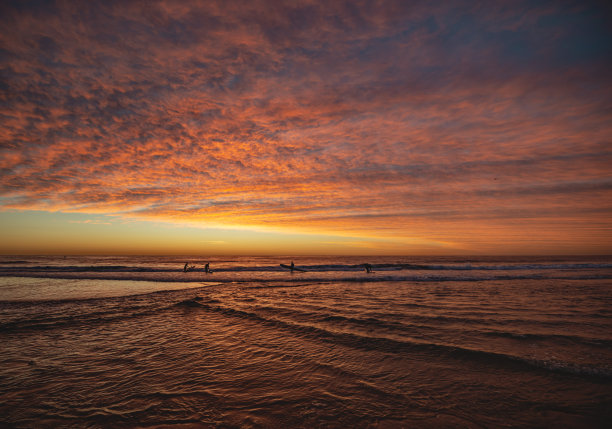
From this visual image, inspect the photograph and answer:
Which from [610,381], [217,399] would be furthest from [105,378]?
[610,381]

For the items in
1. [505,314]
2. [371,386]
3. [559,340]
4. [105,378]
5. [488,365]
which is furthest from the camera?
[505,314]

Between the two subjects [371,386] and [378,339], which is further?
[378,339]

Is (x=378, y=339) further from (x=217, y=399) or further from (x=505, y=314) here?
(x=505, y=314)

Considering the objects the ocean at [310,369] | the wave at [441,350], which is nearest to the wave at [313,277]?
the ocean at [310,369]

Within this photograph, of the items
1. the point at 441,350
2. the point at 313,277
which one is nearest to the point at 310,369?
the point at 441,350

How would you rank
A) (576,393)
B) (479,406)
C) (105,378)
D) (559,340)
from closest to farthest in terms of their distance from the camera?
(479,406), (576,393), (105,378), (559,340)

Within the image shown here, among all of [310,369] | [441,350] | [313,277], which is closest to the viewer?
[310,369]

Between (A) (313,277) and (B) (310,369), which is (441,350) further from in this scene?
(A) (313,277)

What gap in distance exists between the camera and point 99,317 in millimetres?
→ 12016

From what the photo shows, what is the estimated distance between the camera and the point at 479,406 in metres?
4.86

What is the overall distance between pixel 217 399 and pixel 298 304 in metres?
10.0

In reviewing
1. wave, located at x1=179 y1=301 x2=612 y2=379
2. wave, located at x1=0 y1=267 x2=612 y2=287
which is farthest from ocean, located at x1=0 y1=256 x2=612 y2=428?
wave, located at x1=0 y1=267 x2=612 y2=287

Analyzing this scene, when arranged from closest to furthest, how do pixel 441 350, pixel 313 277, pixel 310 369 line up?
pixel 310 369
pixel 441 350
pixel 313 277

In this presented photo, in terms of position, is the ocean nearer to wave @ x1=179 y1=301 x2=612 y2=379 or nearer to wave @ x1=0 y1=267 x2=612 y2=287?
wave @ x1=179 y1=301 x2=612 y2=379
